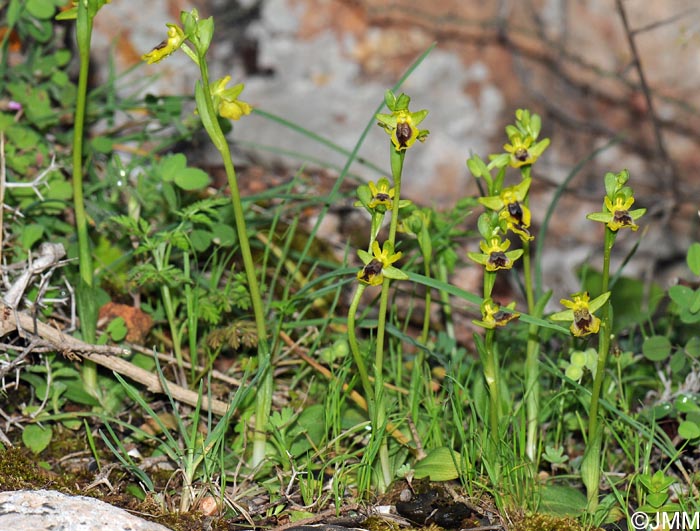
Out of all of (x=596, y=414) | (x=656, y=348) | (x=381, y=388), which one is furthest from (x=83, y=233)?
(x=656, y=348)

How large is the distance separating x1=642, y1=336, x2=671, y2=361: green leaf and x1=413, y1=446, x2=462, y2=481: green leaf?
0.56 meters

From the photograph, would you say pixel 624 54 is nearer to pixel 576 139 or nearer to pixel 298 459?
pixel 576 139

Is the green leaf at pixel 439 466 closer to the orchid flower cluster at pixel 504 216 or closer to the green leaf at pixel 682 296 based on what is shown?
the orchid flower cluster at pixel 504 216

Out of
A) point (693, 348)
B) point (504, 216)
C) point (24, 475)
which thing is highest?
point (504, 216)

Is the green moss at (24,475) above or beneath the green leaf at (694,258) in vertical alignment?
beneath

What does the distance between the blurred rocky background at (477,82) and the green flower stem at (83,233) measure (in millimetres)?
1630

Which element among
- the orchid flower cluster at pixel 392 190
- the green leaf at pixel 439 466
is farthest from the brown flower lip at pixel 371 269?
the green leaf at pixel 439 466

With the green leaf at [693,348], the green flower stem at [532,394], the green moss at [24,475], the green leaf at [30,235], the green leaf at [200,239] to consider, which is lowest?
the green moss at [24,475]

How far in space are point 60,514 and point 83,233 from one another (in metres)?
0.64

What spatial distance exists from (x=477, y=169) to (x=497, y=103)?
2.12 metres

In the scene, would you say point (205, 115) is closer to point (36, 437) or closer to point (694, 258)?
point (36, 437)

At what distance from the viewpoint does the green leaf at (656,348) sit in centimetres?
193

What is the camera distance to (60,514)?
57.6 inches

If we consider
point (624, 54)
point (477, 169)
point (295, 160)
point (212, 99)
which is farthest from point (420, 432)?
point (624, 54)
